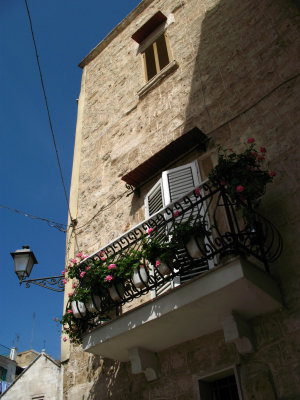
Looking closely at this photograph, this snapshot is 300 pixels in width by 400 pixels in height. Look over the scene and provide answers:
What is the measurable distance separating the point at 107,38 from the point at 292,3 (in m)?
6.00

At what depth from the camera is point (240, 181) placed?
14.8 ft

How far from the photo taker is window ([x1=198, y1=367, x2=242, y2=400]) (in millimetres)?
4305

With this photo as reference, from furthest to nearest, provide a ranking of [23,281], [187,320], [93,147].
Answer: [93,147] → [23,281] → [187,320]

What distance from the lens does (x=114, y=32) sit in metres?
11.2

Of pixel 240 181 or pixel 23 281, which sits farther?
pixel 23 281

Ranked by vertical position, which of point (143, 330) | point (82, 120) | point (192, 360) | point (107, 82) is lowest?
point (192, 360)

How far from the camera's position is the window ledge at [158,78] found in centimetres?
823

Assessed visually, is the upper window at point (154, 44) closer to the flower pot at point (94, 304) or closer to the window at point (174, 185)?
the window at point (174, 185)

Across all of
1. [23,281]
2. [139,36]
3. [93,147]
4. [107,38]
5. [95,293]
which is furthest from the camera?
[107,38]

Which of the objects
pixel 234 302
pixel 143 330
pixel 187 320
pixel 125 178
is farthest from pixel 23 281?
pixel 234 302

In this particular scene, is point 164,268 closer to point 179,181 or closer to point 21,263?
point 179,181

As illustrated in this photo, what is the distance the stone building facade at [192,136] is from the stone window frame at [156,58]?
32mm

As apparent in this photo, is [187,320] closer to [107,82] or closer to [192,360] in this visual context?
[192,360]

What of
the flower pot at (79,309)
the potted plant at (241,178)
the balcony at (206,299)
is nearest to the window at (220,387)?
the balcony at (206,299)
